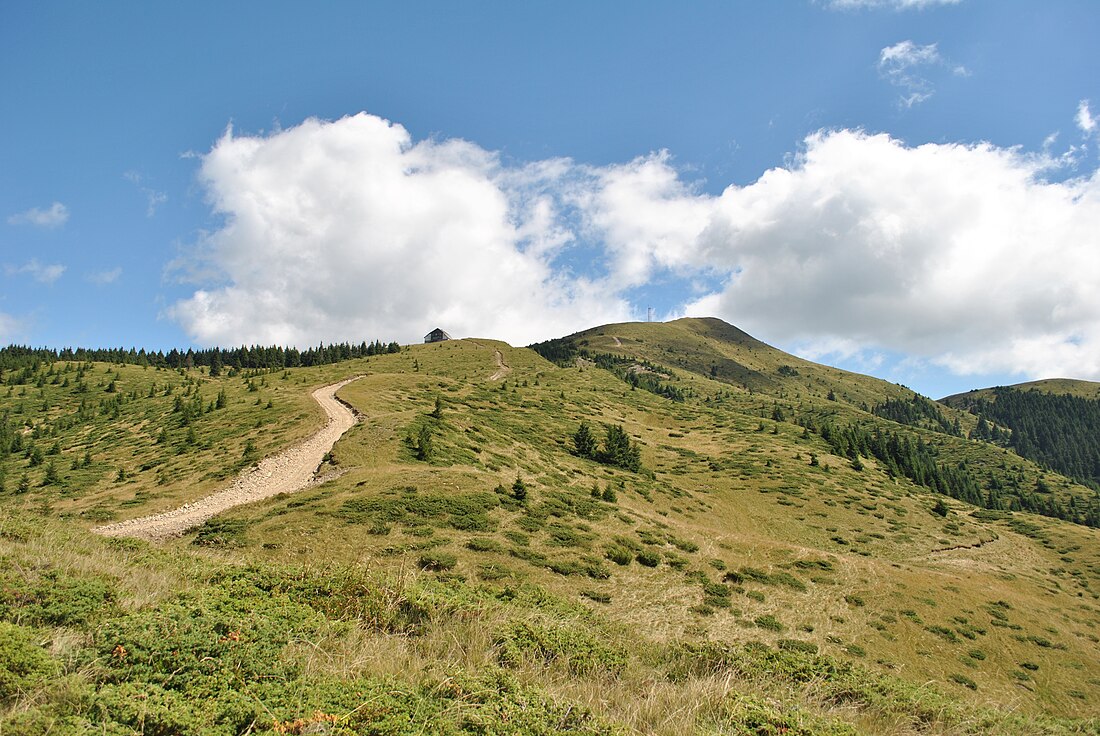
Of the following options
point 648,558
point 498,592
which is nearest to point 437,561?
point 498,592

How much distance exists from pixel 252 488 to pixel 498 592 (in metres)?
23.6

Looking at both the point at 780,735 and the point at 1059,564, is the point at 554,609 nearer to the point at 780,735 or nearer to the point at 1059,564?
the point at 780,735

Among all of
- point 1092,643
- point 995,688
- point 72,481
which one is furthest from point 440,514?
point 1092,643

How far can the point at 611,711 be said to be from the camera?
6.11 meters

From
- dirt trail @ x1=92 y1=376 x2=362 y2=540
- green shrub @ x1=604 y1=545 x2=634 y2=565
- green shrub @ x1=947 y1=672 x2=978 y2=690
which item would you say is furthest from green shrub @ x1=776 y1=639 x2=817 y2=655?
dirt trail @ x1=92 y1=376 x2=362 y2=540

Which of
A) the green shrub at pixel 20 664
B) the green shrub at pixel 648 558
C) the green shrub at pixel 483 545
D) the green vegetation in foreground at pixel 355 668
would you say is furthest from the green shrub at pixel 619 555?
the green shrub at pixel 20 664

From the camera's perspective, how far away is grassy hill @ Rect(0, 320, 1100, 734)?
5324mm

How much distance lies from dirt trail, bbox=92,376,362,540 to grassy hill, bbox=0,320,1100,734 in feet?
5.35

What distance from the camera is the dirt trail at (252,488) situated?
22.9 meters

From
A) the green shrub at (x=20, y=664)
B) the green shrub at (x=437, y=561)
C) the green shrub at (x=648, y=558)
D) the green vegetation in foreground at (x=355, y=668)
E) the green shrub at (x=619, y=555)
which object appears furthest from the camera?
the green shrub at (x=648, y=558)

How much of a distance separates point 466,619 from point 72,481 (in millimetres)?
42744

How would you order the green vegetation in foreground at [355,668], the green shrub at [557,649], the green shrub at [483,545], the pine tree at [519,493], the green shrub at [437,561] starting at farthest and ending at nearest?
the pine tree at [519,493] → the green shrub at [483,545] → the green shrub at [437,561] → the green shrub at [557,649] → the green vegetation in foreground at [355,668]

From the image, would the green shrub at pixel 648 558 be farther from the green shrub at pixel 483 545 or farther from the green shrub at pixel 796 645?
the green shrub at pixel 483 545

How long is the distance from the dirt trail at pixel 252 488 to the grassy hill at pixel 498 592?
5.35 feet
